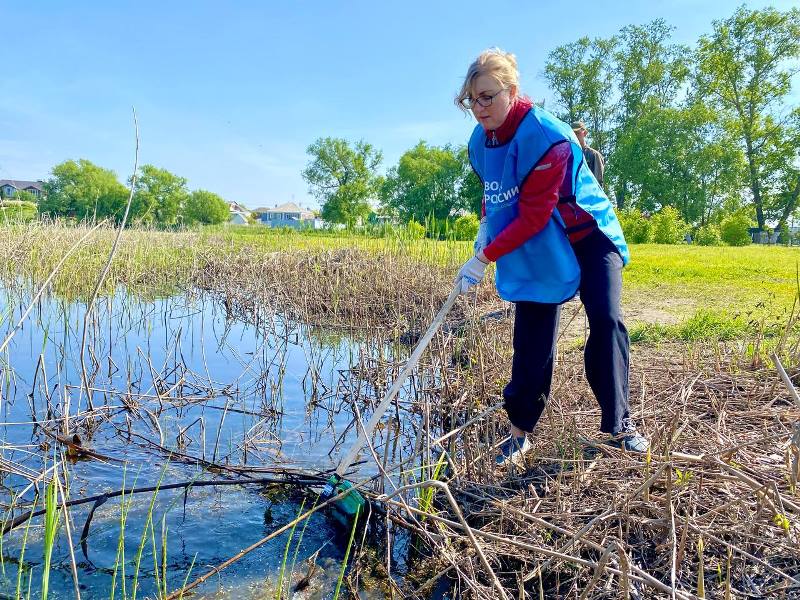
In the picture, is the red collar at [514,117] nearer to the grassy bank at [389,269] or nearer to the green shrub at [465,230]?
the grassy bank at [389,269]

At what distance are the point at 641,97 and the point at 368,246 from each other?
3987 cm

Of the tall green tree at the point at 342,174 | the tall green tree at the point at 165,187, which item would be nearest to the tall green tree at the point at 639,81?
the tall green tree at the point at 342,174

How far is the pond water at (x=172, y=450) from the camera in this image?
2.52m

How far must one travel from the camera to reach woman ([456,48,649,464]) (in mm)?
2555

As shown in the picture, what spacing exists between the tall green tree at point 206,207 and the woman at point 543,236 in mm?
80168

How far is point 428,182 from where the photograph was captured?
57188 millimetres

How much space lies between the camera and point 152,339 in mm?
6938

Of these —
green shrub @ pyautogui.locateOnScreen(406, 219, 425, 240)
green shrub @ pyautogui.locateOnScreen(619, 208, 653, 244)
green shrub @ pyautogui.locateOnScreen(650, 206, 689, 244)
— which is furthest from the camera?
green shrub @ pyautogui.locateOnScreen(650, 206, 689, 244)

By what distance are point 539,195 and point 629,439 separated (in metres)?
1.23

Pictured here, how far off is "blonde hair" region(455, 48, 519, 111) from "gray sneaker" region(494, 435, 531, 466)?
5.64ft

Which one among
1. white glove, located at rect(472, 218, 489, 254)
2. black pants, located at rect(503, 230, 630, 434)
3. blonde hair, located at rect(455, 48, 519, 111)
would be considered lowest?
black pants, located at rect(503, 230, 630, 434)

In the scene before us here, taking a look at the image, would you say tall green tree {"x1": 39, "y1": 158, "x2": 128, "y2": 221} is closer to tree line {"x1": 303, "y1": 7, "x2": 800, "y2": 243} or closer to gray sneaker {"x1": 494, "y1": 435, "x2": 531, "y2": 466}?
tree line {"x1": 303, "y1": 7, "x2": 800, "y2": 243}

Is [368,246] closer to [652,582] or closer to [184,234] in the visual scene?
[184,234]

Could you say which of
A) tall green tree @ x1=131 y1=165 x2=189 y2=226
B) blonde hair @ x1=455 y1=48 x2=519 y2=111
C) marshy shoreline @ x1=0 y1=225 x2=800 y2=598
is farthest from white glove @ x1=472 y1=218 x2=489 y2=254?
tall green tree @ x1=131 y1=165 x2=189 y2=226
